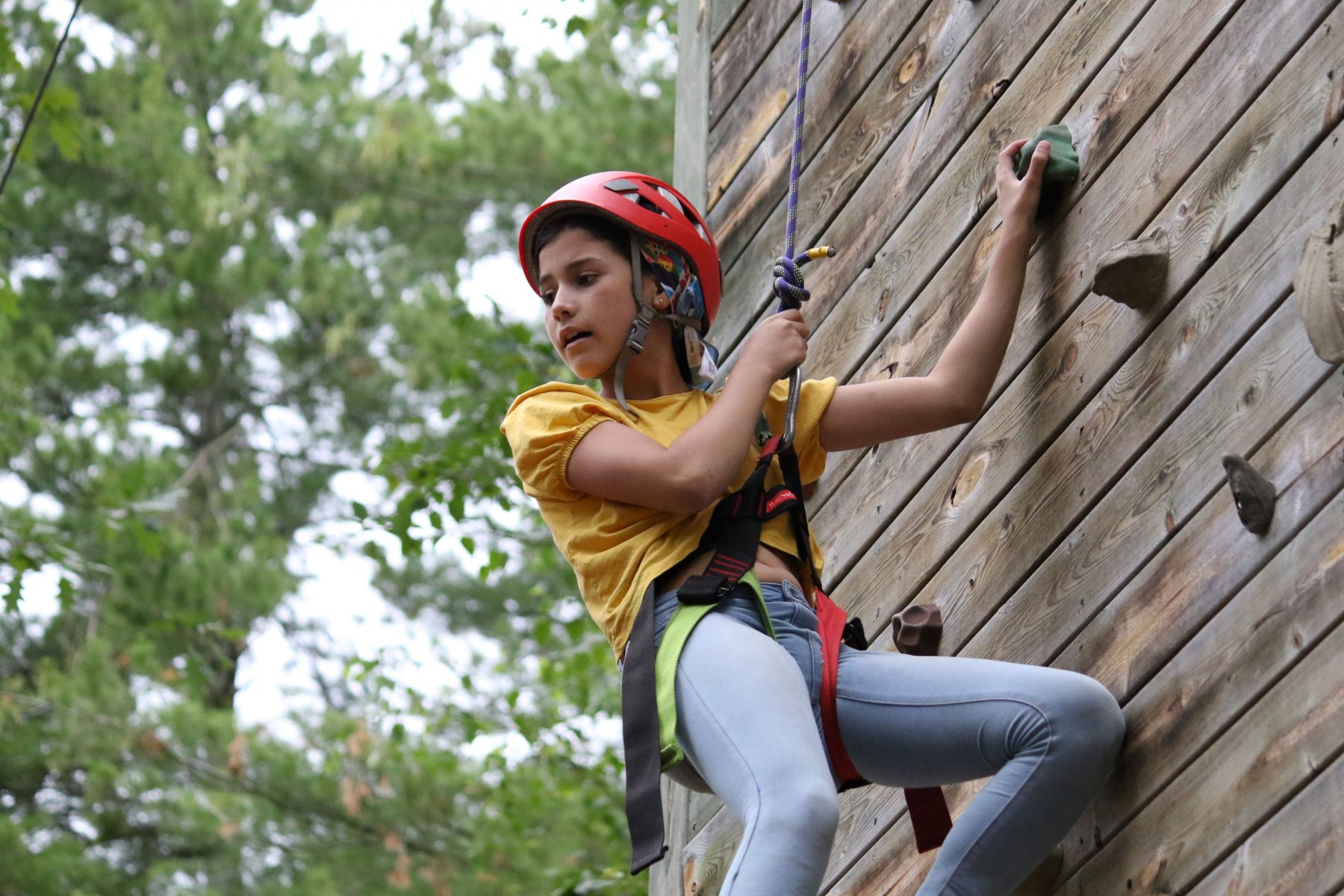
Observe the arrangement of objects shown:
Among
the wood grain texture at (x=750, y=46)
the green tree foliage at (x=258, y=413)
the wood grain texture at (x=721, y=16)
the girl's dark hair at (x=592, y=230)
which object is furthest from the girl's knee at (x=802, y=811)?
the green tree foliage at (x=258, y=413)

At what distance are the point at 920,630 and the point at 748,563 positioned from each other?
1.96 feet

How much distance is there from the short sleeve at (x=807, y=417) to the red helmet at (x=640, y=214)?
0.22m

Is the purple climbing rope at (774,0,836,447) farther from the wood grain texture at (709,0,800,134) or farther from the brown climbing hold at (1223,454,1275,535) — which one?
the wood grain texture at (709,0,800,134)

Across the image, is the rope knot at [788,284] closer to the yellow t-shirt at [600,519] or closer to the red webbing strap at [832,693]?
the yellow t-shirt at [600,519]

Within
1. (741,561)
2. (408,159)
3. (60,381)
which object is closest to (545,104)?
(408,159)

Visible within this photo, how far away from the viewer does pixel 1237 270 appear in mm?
2418

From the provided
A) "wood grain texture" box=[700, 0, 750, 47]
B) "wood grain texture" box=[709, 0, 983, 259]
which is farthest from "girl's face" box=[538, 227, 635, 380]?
"wood grain texture" box=[700, 0, 750, 47]

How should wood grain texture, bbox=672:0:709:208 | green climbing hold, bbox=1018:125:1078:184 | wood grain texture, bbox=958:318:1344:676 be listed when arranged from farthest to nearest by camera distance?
wood grain texture, bbox=672:0:709:208, green climbing hold, bbox=1018:125:1078:184, wood grain texture, bbox=958:318:1344:676

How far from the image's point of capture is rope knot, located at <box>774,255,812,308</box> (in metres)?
2.80

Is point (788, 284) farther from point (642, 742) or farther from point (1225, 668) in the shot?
point (1225, 668)

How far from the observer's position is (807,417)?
2.82 metres

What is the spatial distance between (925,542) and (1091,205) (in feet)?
2.33

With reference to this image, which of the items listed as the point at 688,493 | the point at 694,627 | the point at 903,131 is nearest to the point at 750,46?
the point at 903,131

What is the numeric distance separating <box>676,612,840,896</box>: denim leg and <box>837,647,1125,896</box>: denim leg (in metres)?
0.14
